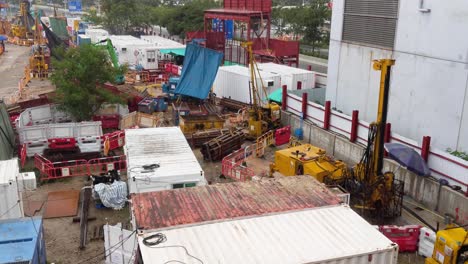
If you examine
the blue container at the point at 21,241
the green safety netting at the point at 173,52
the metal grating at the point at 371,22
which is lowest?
the blue container at the point at 21,241

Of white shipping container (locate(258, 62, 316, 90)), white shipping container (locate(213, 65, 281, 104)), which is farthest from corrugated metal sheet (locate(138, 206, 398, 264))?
white shipping container (locate(258, 62, 316, 90))

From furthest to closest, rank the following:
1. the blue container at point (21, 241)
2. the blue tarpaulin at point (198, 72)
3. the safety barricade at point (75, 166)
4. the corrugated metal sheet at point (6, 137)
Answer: the blue tarpaulin at point (198, 72)
the corrugated metal sheet at point (6, 137)
the safety barricade at point (75, 166)
the blue container at point (21, 241)

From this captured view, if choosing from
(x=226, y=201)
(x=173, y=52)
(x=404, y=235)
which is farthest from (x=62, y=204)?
(x=173, y=52)

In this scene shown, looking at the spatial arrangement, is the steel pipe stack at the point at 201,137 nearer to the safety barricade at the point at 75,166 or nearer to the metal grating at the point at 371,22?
the safety barricade at the point at 75,166

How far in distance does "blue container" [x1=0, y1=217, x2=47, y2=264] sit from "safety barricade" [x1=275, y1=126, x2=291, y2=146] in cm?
1593

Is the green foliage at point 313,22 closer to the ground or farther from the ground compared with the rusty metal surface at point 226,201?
farther from the ground

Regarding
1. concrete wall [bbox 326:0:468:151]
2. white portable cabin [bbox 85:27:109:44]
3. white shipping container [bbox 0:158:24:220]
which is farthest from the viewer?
white portable cabin [bbox 85:27:109:44]

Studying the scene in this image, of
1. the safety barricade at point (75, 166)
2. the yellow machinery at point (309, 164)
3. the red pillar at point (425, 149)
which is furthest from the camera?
the safety barricade at point (75, 166)

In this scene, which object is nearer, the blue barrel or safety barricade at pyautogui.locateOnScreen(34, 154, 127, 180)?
safety barricade at pyautogui.locateOnScreen(34, 154, 127, 180)

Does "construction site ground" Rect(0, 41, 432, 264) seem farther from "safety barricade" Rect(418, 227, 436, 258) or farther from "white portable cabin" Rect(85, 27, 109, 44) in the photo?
"white portable cabin" Rect(85, 27, 109, 44)

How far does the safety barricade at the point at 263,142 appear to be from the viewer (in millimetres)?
24728

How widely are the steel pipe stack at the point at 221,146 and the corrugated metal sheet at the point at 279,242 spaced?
12.8 m

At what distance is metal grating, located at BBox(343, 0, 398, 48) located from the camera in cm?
2364

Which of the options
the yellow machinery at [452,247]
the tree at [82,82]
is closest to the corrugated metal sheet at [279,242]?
the yellow machinery at [452,247]
